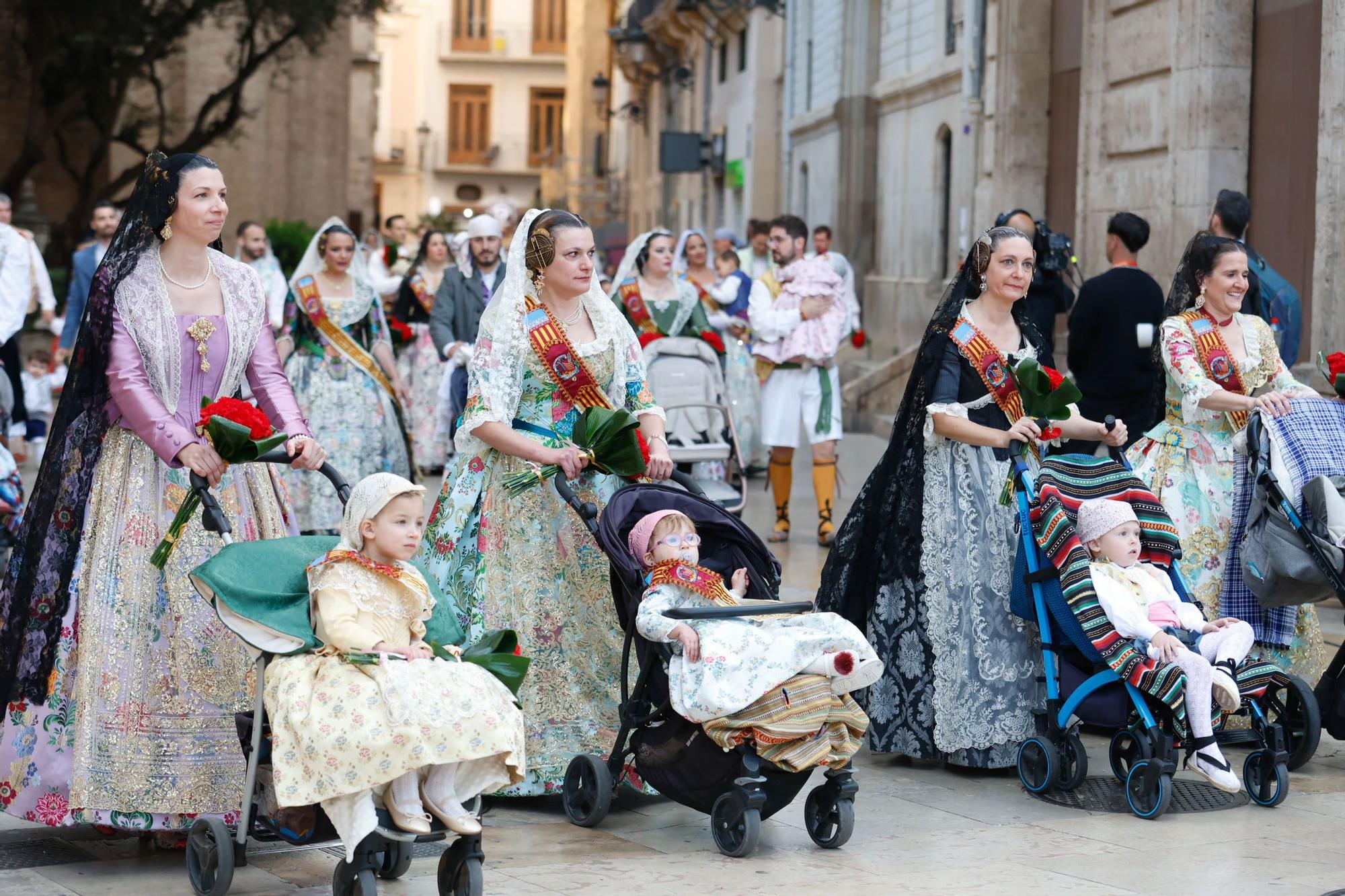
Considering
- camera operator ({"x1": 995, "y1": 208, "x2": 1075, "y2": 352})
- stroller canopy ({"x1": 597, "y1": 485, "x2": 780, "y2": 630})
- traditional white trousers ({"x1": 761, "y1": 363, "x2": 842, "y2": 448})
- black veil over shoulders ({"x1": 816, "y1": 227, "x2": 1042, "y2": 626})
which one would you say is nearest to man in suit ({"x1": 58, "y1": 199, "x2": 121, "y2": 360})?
traditional white trousers ({"x1": 761, "y1": 363, "x2": 842, "y2": 448})

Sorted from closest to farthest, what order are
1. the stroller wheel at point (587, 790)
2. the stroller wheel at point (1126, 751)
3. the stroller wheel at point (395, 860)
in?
the stroller wheel at point (395, 860) → the stroller wheel at point (587, 790) → the stroller wheel at point (1126, 751)

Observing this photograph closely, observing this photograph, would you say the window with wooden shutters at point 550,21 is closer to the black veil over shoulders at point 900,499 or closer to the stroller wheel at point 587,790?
the black veil over shoulders at point 900,499

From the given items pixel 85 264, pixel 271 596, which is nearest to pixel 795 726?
pixel 271 596

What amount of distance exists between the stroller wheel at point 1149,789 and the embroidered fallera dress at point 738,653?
3.58ft

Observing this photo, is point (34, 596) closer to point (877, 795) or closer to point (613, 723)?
point (613, 723)

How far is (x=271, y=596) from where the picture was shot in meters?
4.93

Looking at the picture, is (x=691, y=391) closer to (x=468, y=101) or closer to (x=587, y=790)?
(x=587, y=790)

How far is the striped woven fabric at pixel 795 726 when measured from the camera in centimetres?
538

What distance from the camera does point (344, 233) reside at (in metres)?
10.7

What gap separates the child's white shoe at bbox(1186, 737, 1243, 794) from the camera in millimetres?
5938

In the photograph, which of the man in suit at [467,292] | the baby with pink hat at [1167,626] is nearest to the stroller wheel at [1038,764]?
the baby with pink hat at [1167,626]

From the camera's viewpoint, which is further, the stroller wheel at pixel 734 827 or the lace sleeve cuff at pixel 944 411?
the lace sleeve cuff at pixel 944 411

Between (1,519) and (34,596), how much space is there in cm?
292

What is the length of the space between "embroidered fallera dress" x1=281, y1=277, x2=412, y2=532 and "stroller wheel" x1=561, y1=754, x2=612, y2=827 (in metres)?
5.03
